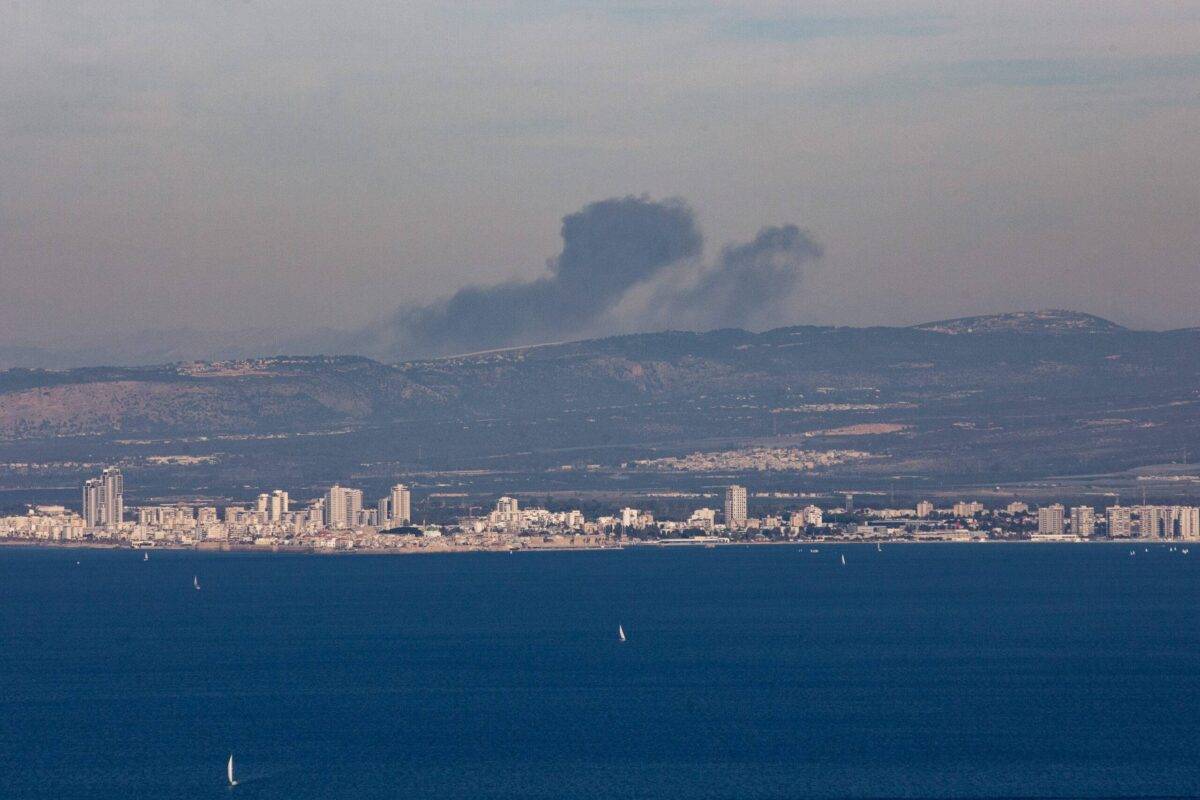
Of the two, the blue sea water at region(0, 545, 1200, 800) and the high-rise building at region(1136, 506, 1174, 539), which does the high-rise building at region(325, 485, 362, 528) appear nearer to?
the high-rise building at region(1136, 506, 1174, 539)

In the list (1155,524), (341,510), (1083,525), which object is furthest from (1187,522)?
(341,510)

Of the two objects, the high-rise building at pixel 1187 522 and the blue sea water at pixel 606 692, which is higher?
the high-rise building at pixel 1187 522

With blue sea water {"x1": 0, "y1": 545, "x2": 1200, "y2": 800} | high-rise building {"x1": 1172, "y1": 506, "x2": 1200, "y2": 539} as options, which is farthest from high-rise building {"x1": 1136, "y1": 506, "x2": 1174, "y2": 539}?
blue sea water {"x1": 0, "y1": 545, "x2": 1200, "y2": 800}

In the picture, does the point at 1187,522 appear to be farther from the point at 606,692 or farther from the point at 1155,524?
the point at 606,692

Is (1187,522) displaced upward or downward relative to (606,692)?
upward

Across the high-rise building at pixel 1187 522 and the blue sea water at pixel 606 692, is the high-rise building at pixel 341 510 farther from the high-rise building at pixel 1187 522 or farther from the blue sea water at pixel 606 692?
the blue sea water at pixel 606 692

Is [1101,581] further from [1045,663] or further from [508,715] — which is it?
[508,715]

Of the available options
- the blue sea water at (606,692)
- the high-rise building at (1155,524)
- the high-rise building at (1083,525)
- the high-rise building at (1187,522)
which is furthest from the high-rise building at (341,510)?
the blue sea water at (606,692)

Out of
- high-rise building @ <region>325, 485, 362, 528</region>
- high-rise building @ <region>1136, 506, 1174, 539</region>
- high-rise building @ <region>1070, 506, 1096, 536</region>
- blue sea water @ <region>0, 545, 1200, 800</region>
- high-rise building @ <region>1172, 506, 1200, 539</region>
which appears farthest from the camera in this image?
high-rise building @ <region>1136, 506, 1174, 539</region>
